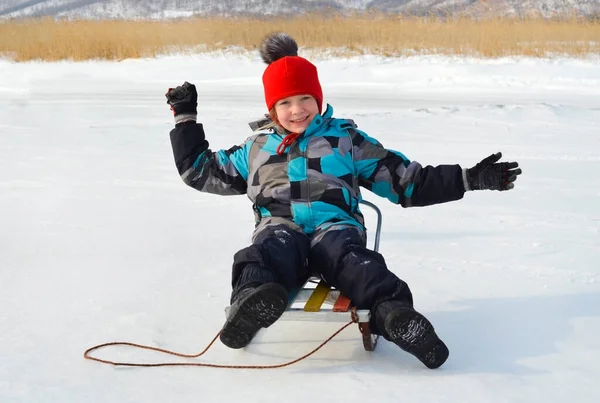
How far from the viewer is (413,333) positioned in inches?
103

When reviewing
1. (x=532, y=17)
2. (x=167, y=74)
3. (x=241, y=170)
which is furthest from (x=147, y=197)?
(x=532, y=17)

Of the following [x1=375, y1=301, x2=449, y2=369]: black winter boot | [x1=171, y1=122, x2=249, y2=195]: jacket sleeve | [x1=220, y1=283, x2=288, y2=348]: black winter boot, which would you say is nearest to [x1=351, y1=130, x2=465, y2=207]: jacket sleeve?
[x1=171, y1=122, x2=249, y2=195]: jacket sleeve

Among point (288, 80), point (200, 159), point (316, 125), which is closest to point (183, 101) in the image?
point (200, 159)

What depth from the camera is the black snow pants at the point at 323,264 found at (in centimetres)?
279

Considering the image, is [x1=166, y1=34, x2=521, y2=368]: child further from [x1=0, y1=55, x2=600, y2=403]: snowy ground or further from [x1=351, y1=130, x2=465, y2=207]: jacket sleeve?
[x1=0, y1=55, x2=600, y2=403]: snowy ground

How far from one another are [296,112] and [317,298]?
28.6 inches

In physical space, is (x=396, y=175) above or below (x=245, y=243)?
above

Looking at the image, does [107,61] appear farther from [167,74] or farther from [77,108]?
[77,108]

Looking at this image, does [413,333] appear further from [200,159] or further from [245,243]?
[245,243]

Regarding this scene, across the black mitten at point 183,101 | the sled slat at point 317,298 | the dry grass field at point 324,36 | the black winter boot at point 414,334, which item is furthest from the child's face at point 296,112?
the dry grass field at point 324,36

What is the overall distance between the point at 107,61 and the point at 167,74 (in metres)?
1.87

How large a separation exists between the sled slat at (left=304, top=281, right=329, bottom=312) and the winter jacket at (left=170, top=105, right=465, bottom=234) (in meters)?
0.21

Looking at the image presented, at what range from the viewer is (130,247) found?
4.25m

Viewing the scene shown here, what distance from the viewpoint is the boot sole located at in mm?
2615
